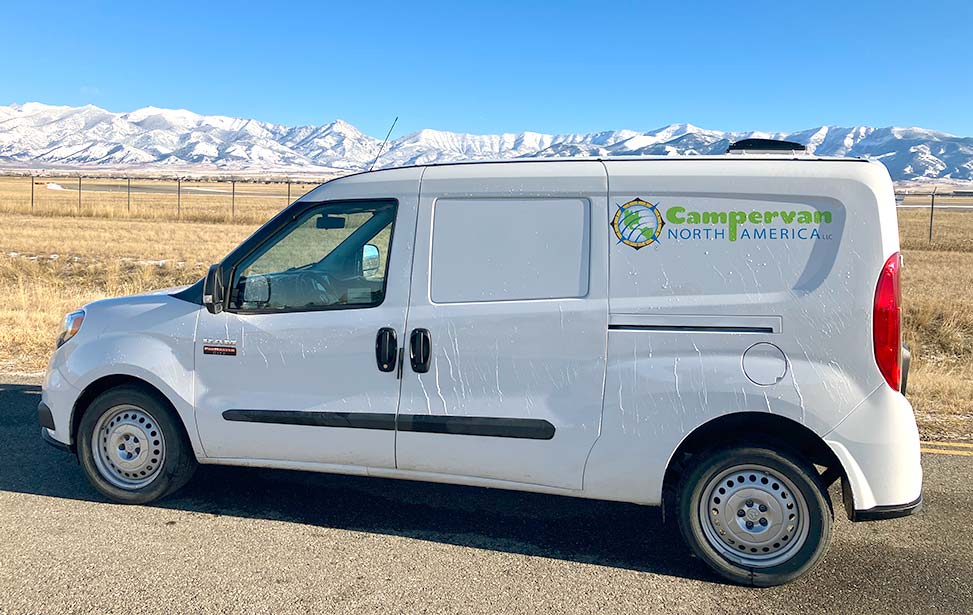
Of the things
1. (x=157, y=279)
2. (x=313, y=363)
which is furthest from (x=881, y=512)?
(x=157, y=279)

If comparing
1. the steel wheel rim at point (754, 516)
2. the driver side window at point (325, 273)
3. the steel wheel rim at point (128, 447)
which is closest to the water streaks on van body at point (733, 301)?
the steel wheel rim at point (754, 516)

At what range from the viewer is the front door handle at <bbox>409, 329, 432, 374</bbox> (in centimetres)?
416

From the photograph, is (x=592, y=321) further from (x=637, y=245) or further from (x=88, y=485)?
(x=88, y=485)

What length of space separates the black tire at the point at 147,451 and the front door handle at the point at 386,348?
134 cm

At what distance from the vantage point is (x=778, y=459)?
3820mm

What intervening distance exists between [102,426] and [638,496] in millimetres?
3057

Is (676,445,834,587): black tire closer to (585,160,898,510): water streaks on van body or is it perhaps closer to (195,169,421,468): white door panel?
(585,160,898,510): water streaks on van body

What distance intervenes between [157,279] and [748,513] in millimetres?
13873

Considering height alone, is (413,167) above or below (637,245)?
above

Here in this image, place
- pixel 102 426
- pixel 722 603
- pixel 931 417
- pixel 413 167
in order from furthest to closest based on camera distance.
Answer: pixel 931 417
pixel 102 426
pixel 413 167
pixel 722 603

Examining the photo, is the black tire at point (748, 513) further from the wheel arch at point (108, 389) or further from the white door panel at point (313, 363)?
the wheel arch at point (108, 389)

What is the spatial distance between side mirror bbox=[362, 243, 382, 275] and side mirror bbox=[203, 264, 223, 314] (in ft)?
2.55

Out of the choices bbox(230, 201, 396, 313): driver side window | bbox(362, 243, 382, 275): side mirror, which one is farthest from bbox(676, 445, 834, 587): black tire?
bbox(362, 243, 382, 275): side mirror

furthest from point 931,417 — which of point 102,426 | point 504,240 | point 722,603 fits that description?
point 102,426
